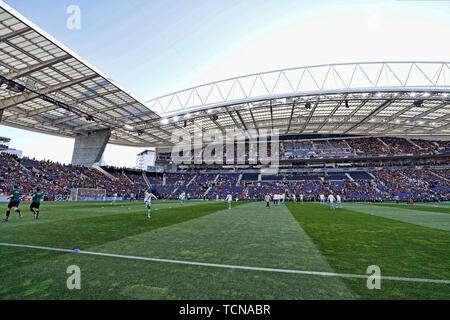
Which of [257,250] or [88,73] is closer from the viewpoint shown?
[257,250]

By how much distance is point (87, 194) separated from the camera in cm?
3450

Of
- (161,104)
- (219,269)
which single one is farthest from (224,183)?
(219,269)

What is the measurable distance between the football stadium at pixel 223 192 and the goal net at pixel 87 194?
35 cm

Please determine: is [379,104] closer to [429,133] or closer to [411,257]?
[429,133]

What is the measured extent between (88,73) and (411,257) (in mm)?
29390

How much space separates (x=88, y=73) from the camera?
2352 centimetres

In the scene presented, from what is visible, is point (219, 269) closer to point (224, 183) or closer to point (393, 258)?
point (393, 258)

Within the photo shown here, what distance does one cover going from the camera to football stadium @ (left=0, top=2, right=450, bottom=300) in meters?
3.29

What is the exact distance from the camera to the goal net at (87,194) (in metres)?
32.7

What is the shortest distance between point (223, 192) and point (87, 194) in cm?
2676

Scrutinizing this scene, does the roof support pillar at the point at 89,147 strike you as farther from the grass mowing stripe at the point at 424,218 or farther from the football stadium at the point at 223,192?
the grass mowing stripe at the point at 424,218

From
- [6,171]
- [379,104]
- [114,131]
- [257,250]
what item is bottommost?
[257,250]
